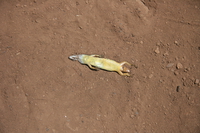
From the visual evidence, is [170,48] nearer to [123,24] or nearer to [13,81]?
[123,24]

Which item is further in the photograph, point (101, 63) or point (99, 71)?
point (99, 71)

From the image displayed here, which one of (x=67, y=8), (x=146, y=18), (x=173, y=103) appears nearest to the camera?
(x=173, y=103)

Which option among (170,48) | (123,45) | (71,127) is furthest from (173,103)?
(71,127)

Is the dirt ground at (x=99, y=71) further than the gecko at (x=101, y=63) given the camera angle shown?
No

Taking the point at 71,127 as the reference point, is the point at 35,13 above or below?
above
